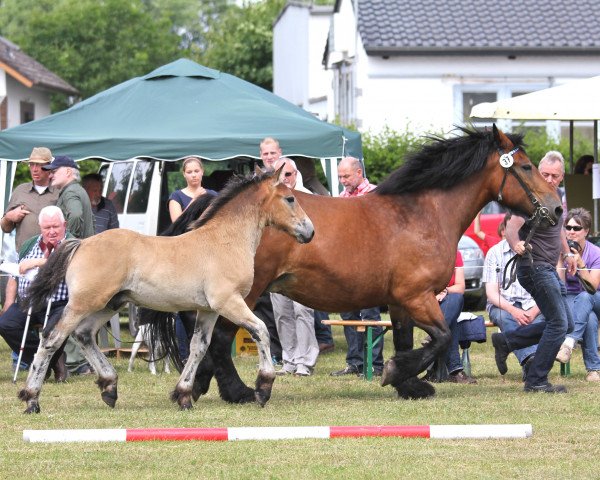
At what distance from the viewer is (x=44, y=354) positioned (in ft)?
29.0

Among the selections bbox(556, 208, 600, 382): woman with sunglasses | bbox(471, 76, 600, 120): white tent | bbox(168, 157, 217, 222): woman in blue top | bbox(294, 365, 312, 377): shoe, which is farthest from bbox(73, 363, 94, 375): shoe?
bbox(471, 76, 600, 120): white tent

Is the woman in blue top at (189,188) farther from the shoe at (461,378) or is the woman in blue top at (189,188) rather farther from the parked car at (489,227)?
the parked car at (489,227)

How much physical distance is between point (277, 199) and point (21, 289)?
3.03 meters

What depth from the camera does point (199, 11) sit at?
3602 inches

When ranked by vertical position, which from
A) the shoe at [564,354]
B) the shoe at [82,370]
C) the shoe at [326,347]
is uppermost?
the shoe at [564,354]

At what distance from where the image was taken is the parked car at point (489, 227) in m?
18.4

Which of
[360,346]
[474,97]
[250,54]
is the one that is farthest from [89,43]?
[360,346]

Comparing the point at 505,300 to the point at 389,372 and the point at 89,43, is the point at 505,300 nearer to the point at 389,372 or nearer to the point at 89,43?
the point at 389,372

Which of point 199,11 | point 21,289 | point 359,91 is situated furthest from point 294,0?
point 199,11

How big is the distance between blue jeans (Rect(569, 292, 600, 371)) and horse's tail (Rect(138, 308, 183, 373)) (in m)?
3.67

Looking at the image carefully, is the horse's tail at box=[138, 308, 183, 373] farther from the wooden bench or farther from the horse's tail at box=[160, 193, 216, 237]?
the wooden bench

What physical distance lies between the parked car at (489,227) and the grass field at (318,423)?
6483 mm

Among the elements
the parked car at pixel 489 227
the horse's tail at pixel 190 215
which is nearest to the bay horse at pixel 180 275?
the horse's tail at pixel 190 215

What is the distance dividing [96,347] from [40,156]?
3925 millimetres
